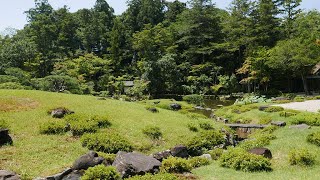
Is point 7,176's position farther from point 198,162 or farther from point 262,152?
point 262,152

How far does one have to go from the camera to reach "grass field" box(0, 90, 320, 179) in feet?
40.0

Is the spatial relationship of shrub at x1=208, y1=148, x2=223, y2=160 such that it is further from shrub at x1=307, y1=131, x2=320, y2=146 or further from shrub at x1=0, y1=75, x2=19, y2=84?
shrub at x1=0, y1=75, x2=19, y2=84

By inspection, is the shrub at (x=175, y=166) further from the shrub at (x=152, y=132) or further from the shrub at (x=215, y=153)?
the shrub at (x=152, y=132)

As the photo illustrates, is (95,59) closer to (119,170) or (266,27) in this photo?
(266,27)

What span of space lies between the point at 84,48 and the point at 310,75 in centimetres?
5394

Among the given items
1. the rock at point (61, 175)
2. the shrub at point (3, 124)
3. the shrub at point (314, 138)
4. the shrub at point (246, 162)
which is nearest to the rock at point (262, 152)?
the shrub at point (246, 162)

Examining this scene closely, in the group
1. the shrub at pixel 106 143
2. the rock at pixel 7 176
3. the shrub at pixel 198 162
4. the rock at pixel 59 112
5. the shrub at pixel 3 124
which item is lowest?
the shrub at pixel 198 162

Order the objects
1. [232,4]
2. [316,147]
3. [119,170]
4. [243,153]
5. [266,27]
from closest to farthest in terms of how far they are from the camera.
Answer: [119,170] < [243,153] < [316,147] < [266,27] < [232,4]

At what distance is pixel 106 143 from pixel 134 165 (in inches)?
161

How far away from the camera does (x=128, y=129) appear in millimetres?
18234

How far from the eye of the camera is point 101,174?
10.5m

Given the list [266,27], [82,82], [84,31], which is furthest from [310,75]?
[84,31]

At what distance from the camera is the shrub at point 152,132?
17764 millimetres

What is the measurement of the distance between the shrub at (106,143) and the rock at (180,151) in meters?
2.18
